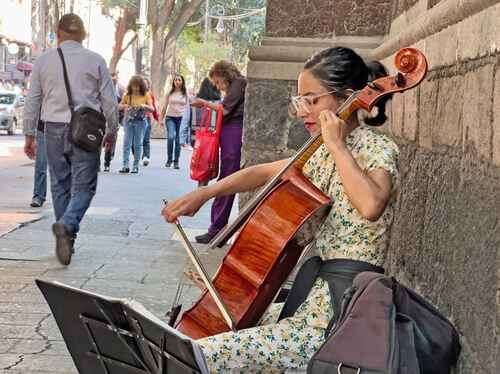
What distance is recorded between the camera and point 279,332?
2842 millimetres

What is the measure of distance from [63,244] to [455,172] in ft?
13.0

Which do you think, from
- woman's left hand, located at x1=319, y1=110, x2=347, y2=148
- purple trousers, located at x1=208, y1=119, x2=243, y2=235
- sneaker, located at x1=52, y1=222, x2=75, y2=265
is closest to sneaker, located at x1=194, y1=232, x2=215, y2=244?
purple trousers, located at x1=208, y1=119, x2=243, y2=235

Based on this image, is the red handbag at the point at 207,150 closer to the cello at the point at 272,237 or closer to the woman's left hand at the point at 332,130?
the cello at the point at 272,237

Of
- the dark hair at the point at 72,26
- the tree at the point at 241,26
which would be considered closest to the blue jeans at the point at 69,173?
the dark hair at the point at 72,26

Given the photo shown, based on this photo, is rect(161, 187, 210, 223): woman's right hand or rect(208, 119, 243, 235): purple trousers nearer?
rect(161, 187, 210, 223): woman's right hand

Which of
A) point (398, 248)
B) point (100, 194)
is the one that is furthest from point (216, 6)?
point (398, 248)

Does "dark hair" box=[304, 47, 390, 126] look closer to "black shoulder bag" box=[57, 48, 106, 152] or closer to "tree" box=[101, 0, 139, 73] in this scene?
"black shoulder bag" box=[57, 48, 106, 152]

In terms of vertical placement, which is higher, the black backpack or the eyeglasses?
the eyeglasses

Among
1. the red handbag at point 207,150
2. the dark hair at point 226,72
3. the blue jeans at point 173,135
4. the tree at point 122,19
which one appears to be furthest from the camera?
the tree at point 122,19

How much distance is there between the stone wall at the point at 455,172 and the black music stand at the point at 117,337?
82 centimetres

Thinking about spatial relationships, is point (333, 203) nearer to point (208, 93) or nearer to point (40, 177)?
point (40, 177)

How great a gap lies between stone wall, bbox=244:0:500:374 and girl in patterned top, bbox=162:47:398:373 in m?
0.26

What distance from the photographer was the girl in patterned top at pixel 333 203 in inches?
110

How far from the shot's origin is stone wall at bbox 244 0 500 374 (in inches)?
106
